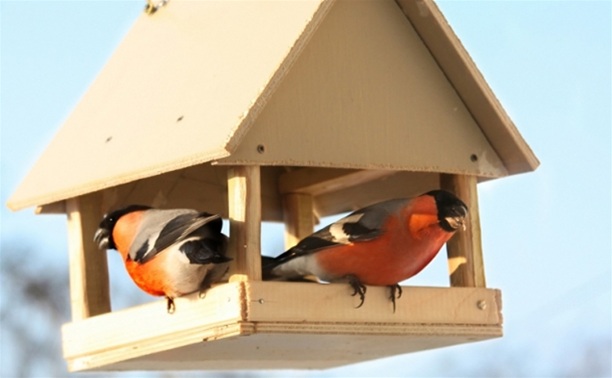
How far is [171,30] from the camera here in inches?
215

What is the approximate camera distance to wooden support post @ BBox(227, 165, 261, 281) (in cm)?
470

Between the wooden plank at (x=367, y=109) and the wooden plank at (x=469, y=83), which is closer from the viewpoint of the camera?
the wooden plank at (x=367, y=109)

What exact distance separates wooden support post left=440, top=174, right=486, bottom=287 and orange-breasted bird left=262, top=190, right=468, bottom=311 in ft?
0.95

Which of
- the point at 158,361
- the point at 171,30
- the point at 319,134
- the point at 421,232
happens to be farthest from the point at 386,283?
the point at 171,30

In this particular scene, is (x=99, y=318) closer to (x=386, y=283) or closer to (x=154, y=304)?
(x=154, y=304)

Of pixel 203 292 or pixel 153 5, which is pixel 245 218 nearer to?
pixel 203 292

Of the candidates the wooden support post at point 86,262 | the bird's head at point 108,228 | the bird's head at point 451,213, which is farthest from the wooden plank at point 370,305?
the wooden support post at point 86,262

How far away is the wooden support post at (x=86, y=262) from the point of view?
540cm

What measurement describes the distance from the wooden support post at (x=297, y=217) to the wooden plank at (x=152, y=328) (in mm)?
1075

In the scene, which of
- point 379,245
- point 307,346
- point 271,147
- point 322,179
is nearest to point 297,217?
point 322,179

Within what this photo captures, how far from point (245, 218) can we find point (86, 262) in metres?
0.95

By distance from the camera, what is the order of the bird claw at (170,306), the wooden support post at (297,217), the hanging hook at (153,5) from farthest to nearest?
the wooden support post at (297,217) < the hanging hook at (153,5) < the bird claw at (170,306)

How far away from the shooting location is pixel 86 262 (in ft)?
17.8

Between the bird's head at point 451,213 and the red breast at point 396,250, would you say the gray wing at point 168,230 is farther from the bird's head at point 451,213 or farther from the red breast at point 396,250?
the bird's head at point 451,213
